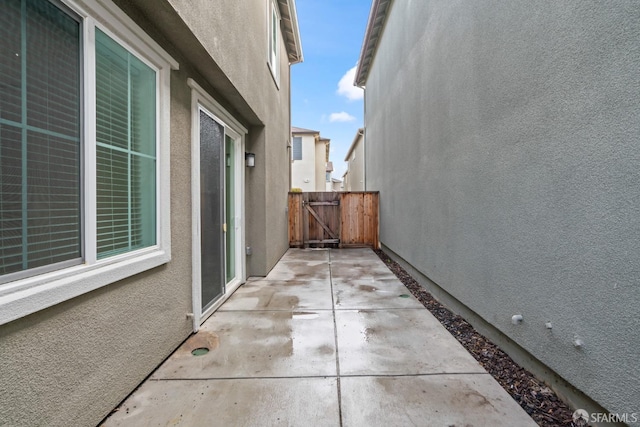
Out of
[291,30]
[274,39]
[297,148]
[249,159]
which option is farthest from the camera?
[297,148]

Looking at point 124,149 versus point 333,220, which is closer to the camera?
point 124,149

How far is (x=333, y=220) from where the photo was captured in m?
9.83

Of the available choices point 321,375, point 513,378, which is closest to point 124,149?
point 321,375

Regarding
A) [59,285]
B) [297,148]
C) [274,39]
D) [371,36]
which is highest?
[371,36]

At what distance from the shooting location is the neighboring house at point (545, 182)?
67.2 inches

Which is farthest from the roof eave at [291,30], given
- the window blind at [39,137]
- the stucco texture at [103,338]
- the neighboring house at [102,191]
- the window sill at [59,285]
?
the window sill at [59,285]

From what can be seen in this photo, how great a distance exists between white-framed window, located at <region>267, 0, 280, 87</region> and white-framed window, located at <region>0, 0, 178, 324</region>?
401 cm

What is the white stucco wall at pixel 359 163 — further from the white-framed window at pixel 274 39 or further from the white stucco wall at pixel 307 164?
the white-framed window at pixel 274 39

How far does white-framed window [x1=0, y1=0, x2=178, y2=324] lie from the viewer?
1520 millimetres

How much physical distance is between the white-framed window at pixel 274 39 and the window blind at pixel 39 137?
14.8 ft

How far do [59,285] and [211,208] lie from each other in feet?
7.48

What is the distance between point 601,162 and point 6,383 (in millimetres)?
3406

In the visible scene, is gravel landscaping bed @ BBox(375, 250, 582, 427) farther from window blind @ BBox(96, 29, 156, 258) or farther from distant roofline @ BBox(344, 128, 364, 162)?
distant roofline @ BBox(344, 128, 364, 162)

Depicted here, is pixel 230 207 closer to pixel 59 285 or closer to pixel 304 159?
pixel 59 285
